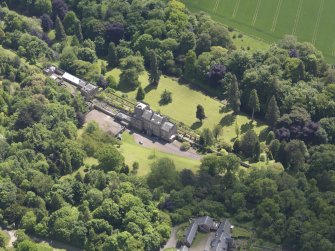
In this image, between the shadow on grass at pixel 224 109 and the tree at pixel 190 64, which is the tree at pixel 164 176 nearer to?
the shadow on grass at pixel 224 109

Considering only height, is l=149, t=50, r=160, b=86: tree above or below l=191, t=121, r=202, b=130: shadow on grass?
above

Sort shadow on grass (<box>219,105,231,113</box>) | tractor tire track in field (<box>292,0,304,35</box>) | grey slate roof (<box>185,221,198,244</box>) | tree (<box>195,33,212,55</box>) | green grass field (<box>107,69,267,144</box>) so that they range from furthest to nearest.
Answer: tractor tire track in field (<box>292,0,304,35</box>), tree (<box>195,33,212,55</box>), shadow on grass (<box>219,105,231,113</box>), green grass field (<box>107,69,267,144</box>), grey slate roof (<box>185,221,198,244</box>)

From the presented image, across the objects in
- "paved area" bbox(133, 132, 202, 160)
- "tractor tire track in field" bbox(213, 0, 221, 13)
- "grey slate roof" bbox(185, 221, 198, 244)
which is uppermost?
"tractor tire track in field" bbox(213, 0, 221, 13)

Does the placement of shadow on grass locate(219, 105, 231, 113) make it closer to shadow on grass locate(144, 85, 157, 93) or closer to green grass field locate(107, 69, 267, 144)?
green grass field locate(107, 69, 267, 144)

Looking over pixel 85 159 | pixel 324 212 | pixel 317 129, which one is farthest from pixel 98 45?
pixel 324 212

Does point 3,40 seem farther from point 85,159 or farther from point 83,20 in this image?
point 85,159

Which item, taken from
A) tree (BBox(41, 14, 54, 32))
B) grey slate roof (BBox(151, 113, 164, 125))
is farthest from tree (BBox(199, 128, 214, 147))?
tree (BBox(41, 14, 54, 32))
